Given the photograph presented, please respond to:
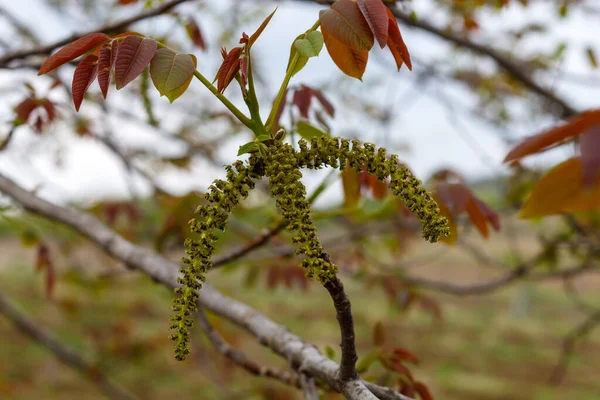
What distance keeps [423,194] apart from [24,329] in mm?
2570

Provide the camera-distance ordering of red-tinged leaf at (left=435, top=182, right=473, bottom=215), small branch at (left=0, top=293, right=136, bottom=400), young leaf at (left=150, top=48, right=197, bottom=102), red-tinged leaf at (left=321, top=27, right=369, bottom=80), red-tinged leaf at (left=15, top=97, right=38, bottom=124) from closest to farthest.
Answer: young leaf at (left=150, top=48, right=197, bottom=102)
red-tinged leaf at (left=321, top=27, right=369, bottom=80)
red-tinged leaf at (left=435, top=182, right=473, bottom=215)
red-tinged leaf at (left=15, top=97, right=38, bottom=124)
small branch at (left=0, top=293, right=136, bottom=400)

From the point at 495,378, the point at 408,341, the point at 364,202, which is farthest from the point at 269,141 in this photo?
the point at 408,341

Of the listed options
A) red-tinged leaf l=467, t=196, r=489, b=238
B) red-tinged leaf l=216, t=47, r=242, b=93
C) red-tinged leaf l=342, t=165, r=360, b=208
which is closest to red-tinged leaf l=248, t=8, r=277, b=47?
red-tinged leaf l=216, t=47, r=242, b=93

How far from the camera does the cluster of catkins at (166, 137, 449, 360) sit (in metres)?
0.62

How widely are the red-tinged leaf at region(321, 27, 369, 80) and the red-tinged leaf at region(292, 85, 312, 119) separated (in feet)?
1.52

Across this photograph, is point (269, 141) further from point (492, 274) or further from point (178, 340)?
point (492, 274)

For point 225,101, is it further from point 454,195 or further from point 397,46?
point 454,195

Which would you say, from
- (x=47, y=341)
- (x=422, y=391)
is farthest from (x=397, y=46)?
(x=47, y=341)

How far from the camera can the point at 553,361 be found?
6.66 meters

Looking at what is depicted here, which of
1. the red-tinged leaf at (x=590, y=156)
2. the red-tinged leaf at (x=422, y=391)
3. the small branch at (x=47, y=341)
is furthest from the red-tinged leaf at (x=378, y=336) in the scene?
the small branch at (x=47, y=341)

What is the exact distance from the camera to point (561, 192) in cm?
50

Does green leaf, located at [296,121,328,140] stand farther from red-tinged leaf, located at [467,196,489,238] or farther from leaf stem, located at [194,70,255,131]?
red-tinged leaf, located at [467,196,489,238]

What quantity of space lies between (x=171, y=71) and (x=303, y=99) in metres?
0.63

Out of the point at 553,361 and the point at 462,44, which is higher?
the point at 553,361
